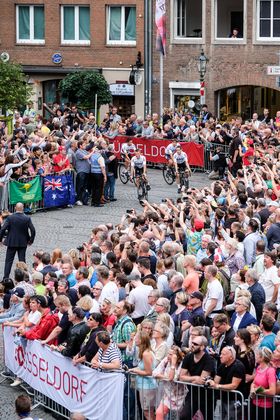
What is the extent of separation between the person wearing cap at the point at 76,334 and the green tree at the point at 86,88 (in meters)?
32.4

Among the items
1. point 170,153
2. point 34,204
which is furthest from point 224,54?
point 34,204

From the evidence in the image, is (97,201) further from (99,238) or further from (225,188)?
(99,238)

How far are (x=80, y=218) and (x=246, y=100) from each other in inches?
914

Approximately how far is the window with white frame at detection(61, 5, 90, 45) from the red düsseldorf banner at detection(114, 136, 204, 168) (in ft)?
47.2

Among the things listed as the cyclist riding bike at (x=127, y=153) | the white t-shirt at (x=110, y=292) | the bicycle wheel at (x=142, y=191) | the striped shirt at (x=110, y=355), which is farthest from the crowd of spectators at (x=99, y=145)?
the striped shirt at (x=110, y=355)

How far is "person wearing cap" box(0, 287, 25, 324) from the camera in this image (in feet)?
57.7

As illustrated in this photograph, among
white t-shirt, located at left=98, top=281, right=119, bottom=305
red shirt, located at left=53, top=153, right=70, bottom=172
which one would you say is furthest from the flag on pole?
white t-shirt, located at left=98, top=281, right=119, bottom=305

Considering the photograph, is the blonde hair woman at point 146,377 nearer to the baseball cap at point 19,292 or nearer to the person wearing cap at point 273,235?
the baseball cap at point 19,292

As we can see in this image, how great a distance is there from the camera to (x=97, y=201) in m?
32.9

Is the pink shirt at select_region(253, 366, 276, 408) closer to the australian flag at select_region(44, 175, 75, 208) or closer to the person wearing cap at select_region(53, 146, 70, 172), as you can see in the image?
the australian flag at select_region(44, 175, 75, 208)

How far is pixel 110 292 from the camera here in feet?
55.5

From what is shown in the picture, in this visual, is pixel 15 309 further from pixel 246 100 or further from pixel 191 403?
pixel 246 100

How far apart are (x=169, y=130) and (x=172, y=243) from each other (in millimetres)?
20868

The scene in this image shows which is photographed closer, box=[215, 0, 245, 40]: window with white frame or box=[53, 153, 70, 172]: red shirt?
box=[53, 153, 70, 172]: red shirt
